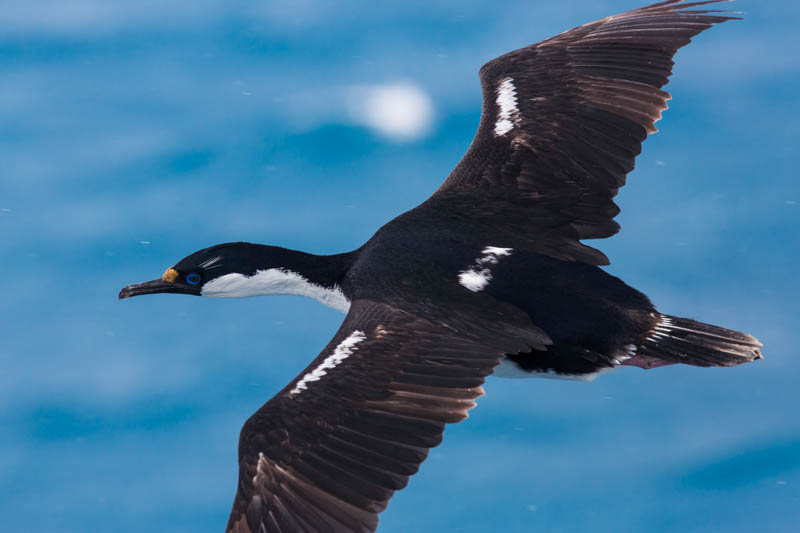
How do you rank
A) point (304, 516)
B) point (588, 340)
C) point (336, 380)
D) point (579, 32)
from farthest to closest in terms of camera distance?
1. point (579, 32)
2. point (588, 340)
3. point (336, 380)
4. point (304, 516)

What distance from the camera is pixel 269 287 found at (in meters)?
7.65

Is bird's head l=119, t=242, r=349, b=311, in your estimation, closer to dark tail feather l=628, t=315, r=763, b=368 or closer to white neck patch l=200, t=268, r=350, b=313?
white neck patch l=200, t=268, r=350, b=313

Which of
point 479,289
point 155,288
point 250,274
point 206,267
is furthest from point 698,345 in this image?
point 155,288

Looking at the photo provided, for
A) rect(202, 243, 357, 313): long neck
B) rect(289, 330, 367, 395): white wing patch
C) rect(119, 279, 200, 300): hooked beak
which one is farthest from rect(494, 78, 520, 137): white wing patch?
rect(119, 279, 200, 300): hooked beak

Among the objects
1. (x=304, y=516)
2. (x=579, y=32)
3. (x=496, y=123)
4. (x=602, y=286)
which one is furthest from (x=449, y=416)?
(x=579, y=32)

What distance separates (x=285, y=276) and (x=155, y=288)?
97 centimetres

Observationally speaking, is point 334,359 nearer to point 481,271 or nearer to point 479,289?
point 479,289

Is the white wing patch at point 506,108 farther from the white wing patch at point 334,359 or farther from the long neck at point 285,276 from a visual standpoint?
the white wing patch at point 334,359

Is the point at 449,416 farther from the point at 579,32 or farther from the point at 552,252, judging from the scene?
the point at 579,32

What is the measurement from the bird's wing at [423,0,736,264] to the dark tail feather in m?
0.74

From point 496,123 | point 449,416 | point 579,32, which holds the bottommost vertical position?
point 449,416

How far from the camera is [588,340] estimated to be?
21.4 ft

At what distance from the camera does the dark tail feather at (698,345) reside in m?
6.53

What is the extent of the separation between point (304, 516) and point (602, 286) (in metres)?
2.37
